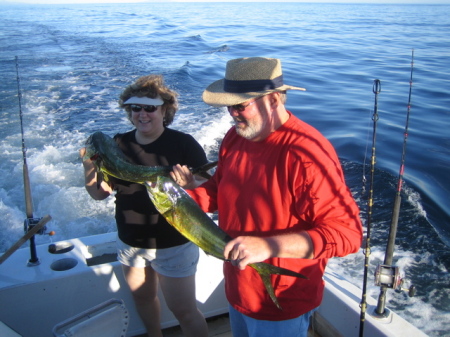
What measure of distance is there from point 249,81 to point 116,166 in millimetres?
996

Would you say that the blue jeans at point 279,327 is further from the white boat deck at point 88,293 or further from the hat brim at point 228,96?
the hat brim at point 228,96

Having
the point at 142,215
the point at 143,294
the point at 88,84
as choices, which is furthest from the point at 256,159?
the point at 88,84

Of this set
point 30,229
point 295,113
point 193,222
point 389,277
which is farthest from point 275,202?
point 295,113

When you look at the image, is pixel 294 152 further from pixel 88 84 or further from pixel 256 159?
pixel 88 84

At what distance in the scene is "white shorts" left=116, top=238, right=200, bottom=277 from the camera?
239cm

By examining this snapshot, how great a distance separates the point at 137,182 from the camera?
7.37 feet

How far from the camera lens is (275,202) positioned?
1622 millimetres

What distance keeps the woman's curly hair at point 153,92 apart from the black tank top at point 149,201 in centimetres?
21

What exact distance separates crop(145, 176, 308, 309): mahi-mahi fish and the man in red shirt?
7 centimetres

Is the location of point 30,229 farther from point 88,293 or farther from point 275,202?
point 275,202

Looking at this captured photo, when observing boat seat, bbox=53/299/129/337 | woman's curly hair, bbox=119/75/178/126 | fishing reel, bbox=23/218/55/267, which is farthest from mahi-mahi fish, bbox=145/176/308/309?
fishing reel, bbox=23/218/55/267

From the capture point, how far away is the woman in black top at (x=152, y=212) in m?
2.39

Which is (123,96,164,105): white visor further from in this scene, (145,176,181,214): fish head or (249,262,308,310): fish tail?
(249,262,308,310): fish tail

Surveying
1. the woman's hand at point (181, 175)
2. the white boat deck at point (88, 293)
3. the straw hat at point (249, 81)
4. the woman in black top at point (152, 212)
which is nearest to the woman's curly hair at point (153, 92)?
the woman in black top at point (152, 212)
